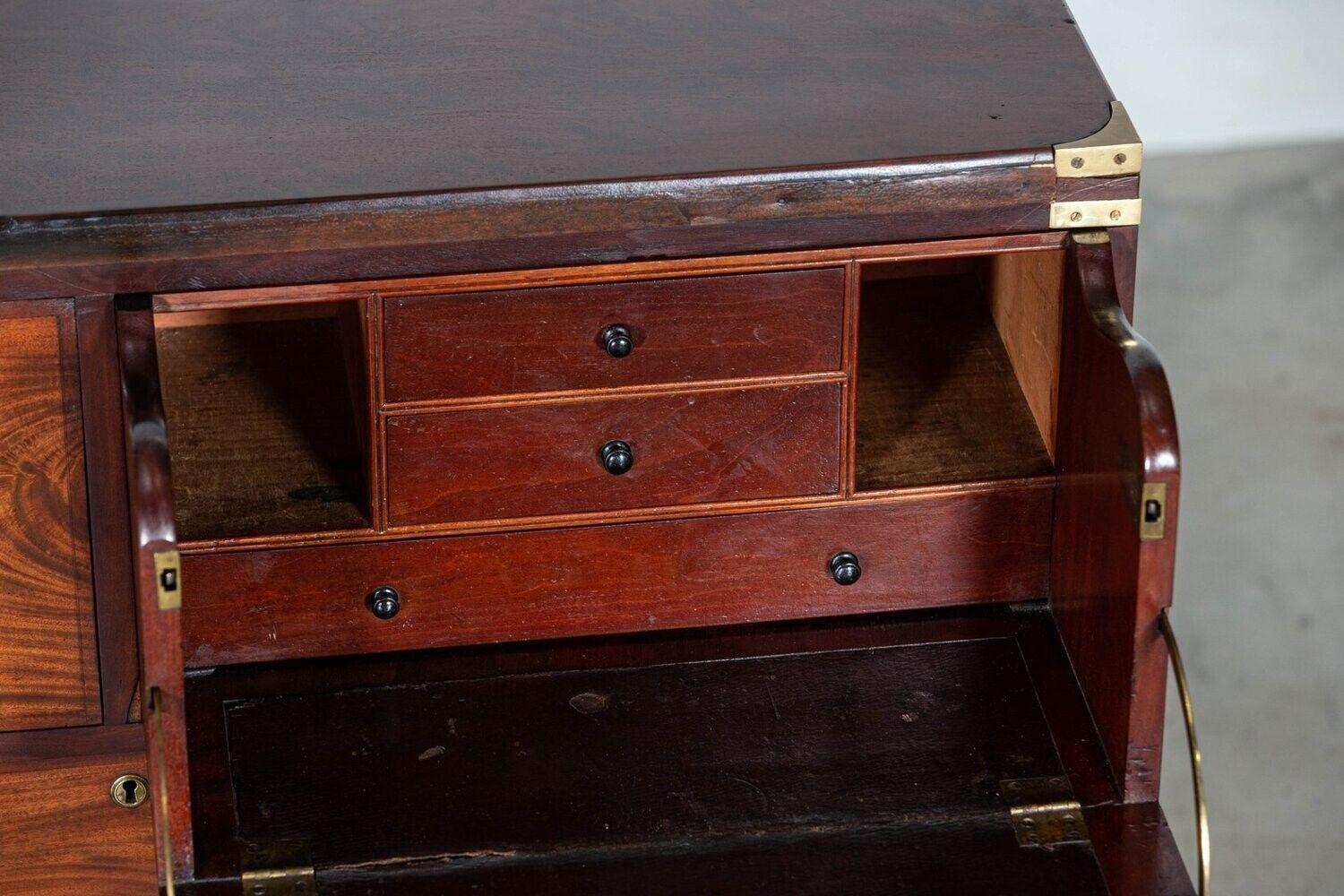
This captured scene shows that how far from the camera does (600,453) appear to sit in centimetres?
206

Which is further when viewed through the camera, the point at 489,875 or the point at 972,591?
the point at 972,591

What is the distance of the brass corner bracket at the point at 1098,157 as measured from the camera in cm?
196

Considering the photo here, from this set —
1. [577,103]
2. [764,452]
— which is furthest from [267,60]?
[764,452]

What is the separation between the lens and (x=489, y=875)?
188 centimetres

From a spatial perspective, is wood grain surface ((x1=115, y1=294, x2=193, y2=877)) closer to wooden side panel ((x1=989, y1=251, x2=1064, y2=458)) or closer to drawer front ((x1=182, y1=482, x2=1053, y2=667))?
drawer front ((x1=182, y1=482, x2=1053, y2=667))

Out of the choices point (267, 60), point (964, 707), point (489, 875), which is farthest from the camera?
point (267, 60)

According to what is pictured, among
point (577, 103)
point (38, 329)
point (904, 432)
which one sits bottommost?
point (904, 432)

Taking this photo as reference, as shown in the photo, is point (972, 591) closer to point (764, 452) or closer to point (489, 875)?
point (764, 452)

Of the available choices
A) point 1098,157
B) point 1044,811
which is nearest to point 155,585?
point 1044,811

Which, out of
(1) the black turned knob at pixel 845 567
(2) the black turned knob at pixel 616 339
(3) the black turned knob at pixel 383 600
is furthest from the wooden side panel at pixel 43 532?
(1) the black turned knob at pixel 845 567

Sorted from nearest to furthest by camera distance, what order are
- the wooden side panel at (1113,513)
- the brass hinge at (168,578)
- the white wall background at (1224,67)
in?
the brass hinge at (168,578) → the wooden side panel at (1113,513) → the white wall background at (1224,67)

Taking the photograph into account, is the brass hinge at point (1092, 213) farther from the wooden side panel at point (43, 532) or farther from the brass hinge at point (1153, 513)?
the wooden side panel at point (43, 532)

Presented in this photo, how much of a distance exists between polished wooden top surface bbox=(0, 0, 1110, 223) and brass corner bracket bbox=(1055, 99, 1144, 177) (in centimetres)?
4

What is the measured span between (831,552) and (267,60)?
0.77 metres
